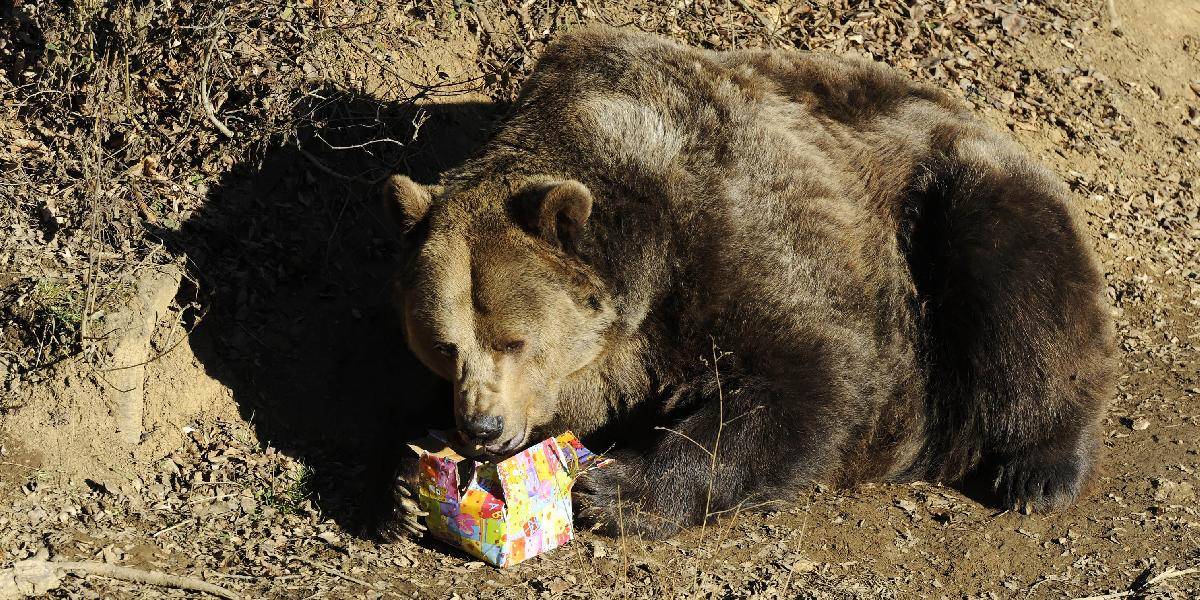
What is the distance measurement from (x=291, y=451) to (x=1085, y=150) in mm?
6741

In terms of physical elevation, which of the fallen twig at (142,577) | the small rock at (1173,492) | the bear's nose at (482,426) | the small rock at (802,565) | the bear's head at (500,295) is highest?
the bear's head at (500,295)

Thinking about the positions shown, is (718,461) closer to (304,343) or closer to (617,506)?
(617,506)

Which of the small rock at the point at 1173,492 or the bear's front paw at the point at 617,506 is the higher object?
the bear's front paw at the point at 617,506

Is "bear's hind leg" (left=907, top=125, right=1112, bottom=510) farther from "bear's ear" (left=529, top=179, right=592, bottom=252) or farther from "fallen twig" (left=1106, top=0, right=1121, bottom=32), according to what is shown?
"fallen twig" (left=1106, top=0, right=1121, bottom=32)

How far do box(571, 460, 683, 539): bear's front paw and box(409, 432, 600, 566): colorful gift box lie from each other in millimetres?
117

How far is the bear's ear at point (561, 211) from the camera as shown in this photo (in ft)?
16.3

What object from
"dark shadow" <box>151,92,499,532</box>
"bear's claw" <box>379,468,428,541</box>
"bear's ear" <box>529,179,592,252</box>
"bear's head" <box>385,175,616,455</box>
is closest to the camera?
"bear's ear" <box>529,179,592,252</box>

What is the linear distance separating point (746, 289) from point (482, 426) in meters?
1.39

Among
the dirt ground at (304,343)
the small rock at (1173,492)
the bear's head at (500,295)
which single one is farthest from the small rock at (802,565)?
the small rock at (1173,492)

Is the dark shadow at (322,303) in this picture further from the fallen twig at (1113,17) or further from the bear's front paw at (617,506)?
the fallen twig at (1113,17)

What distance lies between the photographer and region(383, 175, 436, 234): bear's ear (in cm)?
534

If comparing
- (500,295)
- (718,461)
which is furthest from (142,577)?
(718,461)

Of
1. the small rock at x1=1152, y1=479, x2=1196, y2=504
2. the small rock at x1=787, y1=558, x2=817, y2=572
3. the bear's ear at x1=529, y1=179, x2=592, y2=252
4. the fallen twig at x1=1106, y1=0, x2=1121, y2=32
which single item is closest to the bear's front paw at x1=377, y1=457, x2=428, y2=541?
the bear's ear at x1=529, y1=179, x2=592, y2=252

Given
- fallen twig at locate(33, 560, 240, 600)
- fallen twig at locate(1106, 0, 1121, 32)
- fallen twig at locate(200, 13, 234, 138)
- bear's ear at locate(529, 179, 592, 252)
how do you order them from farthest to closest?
fallen twig at locate(1106, 0, 1121, 32) → fallen twig at locate(200, 13, 234, 138) → bear's ear at locate(529, 179, 592, 252) → fallen twig at locate(33, 560, 240, 600)
